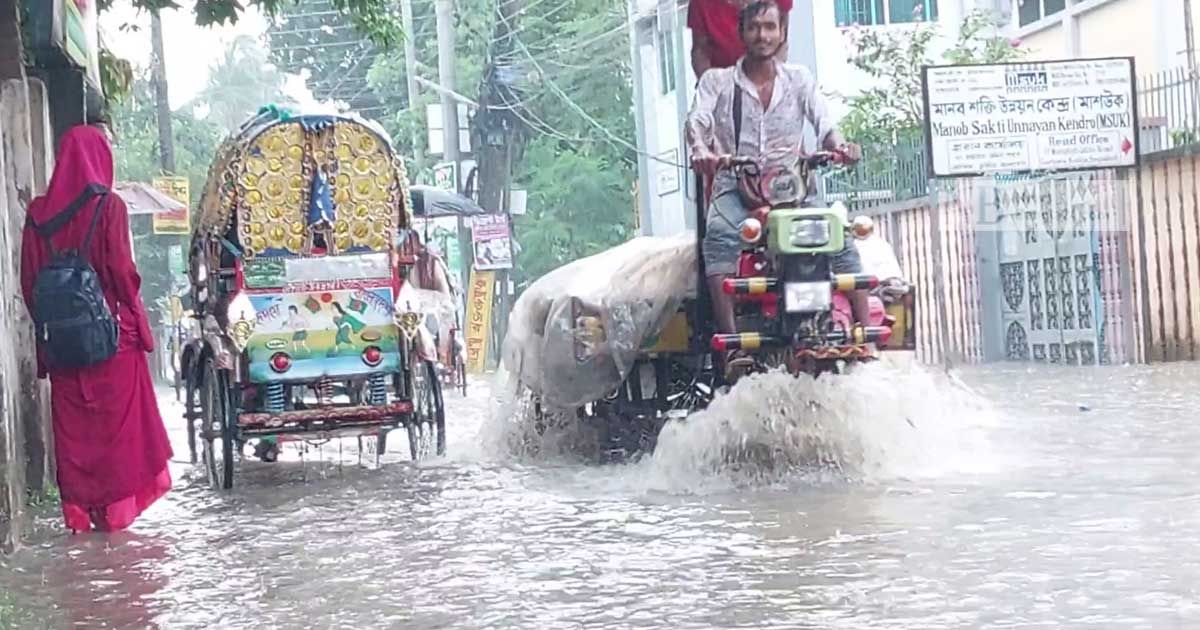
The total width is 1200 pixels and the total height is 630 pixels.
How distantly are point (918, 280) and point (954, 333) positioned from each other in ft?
2.79

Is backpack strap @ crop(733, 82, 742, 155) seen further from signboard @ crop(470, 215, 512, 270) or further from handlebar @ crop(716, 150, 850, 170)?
signboard @ crop(470, 215, 512, 270)

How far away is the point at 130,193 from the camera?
80.6 ft

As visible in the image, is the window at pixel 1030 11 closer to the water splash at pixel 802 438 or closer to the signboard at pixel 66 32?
the signboard at pixel 66 32

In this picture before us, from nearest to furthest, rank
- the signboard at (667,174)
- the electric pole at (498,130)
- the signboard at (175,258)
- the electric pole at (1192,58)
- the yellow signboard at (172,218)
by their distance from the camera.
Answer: the electric pole at (1192,58) < the yellow signboard at (172,218) < the electric pole at (498,130) < the signboard at (667,174) < the signboard at (175,258)

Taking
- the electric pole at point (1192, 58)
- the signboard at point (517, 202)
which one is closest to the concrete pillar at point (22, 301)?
the electric pole at point (1192, 58)

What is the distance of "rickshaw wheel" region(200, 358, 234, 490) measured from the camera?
967cm

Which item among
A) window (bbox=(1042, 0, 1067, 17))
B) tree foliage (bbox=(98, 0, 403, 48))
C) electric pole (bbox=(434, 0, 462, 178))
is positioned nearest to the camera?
tree foliage (bbox=(98, 0, 403, 48))

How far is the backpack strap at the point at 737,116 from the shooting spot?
29.2 ft

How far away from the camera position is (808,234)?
8125 millimetres

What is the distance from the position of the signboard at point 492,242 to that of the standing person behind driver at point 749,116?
847 inches

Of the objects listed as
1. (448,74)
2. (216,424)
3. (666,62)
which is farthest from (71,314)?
(666,62)

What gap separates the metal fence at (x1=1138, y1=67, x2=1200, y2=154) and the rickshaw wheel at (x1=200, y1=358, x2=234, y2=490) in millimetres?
11014

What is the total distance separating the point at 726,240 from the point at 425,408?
2947mm

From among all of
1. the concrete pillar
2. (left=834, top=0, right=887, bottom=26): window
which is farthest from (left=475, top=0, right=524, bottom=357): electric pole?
the concrete pillar
